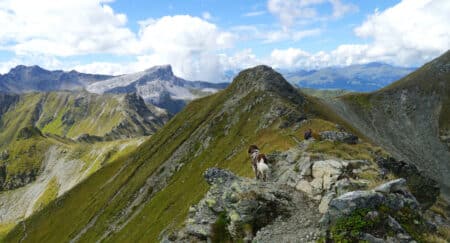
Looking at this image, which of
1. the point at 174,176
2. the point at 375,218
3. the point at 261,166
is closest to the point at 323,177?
the point at 261,166

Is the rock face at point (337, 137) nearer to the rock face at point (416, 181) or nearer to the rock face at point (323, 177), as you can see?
the rock face at point (416, 181)

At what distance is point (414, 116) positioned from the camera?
143250 mm

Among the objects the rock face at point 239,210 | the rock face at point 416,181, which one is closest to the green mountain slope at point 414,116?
the rock face at point 416,181

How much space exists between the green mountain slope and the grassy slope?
33.2 meters

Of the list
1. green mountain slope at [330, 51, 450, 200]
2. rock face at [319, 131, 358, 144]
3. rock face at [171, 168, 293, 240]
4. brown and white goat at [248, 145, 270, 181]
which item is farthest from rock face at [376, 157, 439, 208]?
green mountain slope at [330, 51, 450, 200]

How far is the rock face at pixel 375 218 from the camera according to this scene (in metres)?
18.4

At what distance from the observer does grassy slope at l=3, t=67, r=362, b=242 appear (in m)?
73.2

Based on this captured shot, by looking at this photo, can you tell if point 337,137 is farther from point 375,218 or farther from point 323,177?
point 375,218

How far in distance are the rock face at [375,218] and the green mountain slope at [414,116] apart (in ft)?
322

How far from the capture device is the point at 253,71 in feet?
396

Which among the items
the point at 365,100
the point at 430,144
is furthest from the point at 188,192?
the point at 365,100

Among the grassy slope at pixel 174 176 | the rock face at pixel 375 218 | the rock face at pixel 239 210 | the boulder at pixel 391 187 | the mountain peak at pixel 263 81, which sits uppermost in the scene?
the mountain peak at pixel 263 81

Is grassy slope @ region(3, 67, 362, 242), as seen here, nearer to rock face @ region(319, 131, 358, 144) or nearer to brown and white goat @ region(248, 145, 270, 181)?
rock face @ region(319, 131, 358, 144)

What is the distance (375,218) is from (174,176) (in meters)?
83.8
